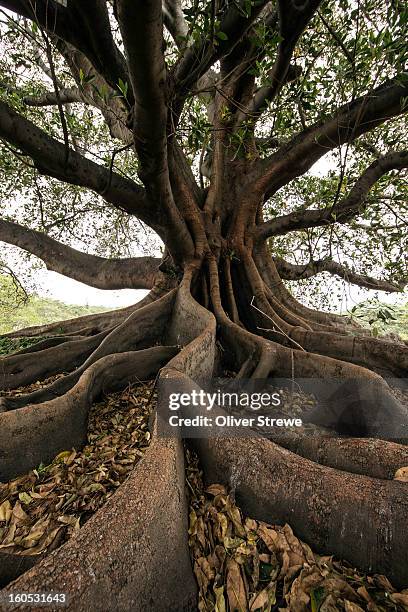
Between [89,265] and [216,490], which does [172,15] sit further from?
[216,490]

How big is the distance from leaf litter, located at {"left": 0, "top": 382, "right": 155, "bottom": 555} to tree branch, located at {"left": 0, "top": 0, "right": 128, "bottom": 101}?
296 cm

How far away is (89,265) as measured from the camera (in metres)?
6.26

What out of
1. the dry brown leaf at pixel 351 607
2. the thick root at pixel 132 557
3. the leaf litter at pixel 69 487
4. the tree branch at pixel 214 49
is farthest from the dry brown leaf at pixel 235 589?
the tree branch at pixel 214 49

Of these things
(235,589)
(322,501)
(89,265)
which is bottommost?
(235,589)

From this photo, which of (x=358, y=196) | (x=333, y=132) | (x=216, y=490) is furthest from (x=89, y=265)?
(x=216, y=490)

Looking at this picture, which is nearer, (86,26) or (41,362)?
(86,26)

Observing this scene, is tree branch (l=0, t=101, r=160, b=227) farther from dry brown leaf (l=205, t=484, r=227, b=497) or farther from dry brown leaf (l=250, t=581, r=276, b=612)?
dry brown leaf (l=250, t=581, r=276, b=612)

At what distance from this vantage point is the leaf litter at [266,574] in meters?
1.25

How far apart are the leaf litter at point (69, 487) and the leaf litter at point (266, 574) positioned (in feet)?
2.20

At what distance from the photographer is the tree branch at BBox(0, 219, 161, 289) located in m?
5.82

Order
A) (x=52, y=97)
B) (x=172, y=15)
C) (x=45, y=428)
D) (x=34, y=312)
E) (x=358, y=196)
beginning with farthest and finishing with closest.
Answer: (x=34, y=312) → (x=52, y=97) → (x=358, y=196) → (x=172, y=15) → (x=45, y=428)

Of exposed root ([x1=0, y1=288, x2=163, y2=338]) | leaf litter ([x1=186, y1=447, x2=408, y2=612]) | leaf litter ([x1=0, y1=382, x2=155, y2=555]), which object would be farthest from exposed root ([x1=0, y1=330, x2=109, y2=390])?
leaf litter ([x1=186, y1=447, x2=408, y2=612])

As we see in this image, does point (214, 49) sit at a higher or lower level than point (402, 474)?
higher

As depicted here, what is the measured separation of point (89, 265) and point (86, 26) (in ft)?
15.2
